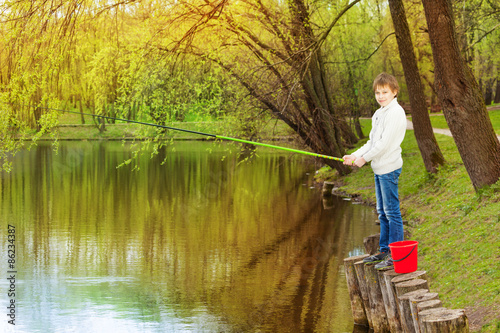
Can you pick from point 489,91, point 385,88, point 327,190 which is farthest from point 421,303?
point 489,91

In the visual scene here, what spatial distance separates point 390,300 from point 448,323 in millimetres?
1286

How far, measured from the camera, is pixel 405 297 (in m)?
5.53

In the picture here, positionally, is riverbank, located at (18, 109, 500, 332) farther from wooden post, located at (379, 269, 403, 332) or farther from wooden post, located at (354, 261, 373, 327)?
wooden post, located at (354, 261, 373, 327)

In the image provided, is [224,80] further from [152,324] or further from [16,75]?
[152,324]

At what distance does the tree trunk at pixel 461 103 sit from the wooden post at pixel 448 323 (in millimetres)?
4257

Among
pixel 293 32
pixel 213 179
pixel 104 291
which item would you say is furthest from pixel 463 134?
pixel 213 179

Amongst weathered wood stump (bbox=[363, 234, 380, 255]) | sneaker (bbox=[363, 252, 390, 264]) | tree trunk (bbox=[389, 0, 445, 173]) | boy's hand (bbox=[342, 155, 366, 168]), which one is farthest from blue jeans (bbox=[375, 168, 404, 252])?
tree trunk (bbox=[389, 0, 445, 173])

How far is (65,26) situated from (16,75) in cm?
153

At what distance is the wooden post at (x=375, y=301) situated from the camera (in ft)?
21.0

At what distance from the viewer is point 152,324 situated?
7535 mm

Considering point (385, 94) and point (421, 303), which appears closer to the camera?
point (421, 303)

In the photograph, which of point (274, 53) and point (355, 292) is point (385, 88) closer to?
point (355, 292)

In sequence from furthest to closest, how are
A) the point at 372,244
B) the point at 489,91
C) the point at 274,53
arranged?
the point at 489,91 → the point at 274,53 → the point at 372,244

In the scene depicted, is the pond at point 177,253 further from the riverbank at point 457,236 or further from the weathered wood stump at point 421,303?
the weathered wood stump at point 421,303
